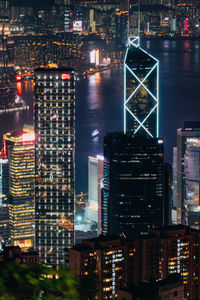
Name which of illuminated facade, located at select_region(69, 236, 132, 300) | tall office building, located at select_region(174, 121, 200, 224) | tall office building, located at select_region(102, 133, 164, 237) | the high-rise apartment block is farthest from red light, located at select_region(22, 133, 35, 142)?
illuminated facade, located at select_region(69, 236, 132, 300)

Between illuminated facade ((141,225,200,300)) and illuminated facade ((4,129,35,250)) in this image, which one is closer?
illuminated facade ((141,225,200,300))

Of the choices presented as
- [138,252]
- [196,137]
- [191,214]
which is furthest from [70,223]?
[138,252]

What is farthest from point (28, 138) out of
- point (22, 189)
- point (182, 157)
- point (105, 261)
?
point (105, 261)

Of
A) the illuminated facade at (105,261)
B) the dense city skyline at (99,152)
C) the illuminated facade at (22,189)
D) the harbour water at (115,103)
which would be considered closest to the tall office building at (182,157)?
the dense city skyline at (99,152)

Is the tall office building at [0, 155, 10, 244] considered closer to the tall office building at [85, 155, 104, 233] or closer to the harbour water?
the tall office building at [85, 155, 104, 233]

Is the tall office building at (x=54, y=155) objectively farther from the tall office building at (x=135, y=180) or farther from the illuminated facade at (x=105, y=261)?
the illuminated facade at (x=105, y=261)

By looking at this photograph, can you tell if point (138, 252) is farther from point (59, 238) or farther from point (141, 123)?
point (141, 123)

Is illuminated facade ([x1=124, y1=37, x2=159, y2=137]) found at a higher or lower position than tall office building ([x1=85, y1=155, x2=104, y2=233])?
higher
